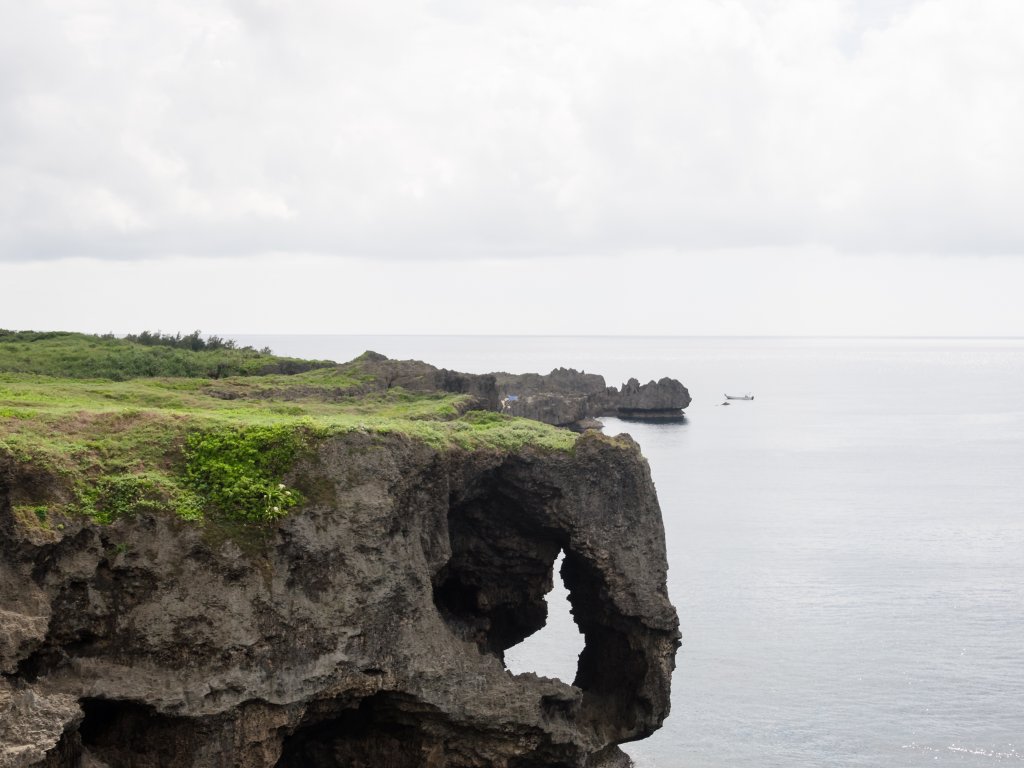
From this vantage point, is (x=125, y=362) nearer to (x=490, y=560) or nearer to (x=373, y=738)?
(x=490, y=560)

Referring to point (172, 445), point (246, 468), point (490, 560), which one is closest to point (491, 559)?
point (490, 560)

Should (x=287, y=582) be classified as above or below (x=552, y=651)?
above

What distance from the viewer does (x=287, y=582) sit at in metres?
22.7

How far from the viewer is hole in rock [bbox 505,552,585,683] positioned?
1588 inches

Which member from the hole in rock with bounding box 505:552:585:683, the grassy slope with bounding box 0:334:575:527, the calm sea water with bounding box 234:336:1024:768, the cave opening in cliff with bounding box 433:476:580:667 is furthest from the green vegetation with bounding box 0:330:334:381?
the cave opening in cliff with bounding box 433:476:580:667

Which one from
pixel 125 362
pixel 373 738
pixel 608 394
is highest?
pixel 608 394

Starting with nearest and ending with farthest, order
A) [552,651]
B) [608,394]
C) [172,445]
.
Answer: [172,445], [552,651], [608,394]

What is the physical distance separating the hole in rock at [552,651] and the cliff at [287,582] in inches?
426

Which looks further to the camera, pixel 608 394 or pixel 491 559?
pixel 608 394

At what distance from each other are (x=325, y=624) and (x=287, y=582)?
1.13m

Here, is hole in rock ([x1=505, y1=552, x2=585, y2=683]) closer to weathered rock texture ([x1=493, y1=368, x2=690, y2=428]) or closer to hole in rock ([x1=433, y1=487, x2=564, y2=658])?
hole in rock ([x1=433, y1=487, x2=564, y2=658])

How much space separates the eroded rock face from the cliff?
0.13 ft

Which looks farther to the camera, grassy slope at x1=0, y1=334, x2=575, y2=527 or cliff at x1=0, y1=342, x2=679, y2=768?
grassy slope at x1=0, y1=334, x2=575, y2=527

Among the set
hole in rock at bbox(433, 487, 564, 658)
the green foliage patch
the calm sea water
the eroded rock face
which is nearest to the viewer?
the eroded rock face
